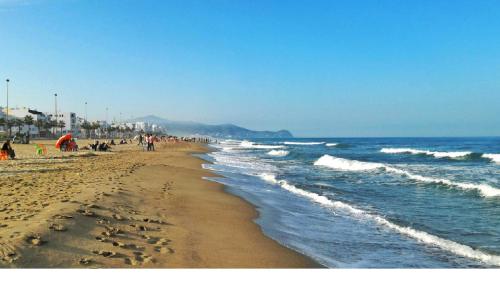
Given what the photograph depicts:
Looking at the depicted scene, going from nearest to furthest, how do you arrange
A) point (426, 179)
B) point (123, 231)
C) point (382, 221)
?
point (123, 231)
point (382, 221)
point (426, 179)

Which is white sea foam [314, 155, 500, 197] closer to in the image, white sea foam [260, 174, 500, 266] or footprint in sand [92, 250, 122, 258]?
white sea foam [260, 174, 500, 266]

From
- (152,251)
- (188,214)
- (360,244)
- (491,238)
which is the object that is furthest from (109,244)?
(491,238)

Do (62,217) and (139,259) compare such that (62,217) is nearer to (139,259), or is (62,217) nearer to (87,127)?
(139,259)

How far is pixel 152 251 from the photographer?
5270 millimetres

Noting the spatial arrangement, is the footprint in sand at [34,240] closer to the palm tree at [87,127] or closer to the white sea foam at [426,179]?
the white sea foam at [426,179]

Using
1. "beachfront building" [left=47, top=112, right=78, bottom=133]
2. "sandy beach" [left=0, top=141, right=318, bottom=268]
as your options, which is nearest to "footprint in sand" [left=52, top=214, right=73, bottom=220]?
"sandy beach" [left=0, top=141, right=318, bottom=268]

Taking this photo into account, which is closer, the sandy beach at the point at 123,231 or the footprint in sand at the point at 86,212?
the sandy beach at the point at 123,231

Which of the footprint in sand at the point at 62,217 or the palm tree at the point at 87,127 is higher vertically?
the palm tree at the point at 87,127

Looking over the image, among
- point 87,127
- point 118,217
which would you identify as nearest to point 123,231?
point 118,217

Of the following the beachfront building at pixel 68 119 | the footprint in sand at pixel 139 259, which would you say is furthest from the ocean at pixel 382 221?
the beachfront building at pixel 68 119

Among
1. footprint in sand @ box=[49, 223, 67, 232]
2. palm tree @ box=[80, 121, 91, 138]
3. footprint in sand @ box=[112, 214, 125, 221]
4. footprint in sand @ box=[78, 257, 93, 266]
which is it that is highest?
palm tree @ box=[80, 121, 91, 138]

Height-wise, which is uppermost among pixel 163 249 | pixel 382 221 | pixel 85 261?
pixel 85 261
